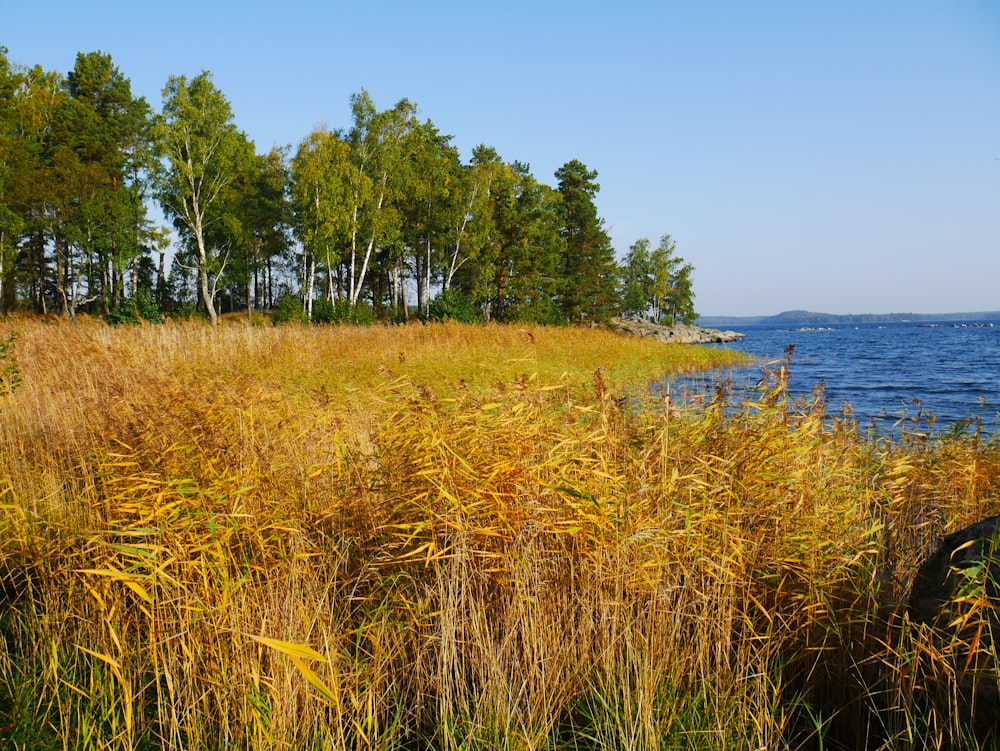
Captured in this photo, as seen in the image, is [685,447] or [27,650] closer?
[27,650]

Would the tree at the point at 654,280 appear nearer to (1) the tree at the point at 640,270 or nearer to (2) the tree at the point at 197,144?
(1) the tree at the point at 640,270

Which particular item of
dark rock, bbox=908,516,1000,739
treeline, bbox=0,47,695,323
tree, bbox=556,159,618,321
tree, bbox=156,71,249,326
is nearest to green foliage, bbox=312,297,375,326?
treeline, bbox=0,47,695,323

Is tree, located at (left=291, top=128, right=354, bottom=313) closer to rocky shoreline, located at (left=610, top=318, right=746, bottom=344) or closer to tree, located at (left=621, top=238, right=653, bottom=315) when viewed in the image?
rocky shoreline, located at (left=610, top=318, right=746, bottom=344)

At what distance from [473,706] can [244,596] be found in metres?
1.08

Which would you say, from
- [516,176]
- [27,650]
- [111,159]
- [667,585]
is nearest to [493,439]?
[667,585]

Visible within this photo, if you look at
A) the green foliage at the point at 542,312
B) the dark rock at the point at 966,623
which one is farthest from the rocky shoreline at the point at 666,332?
the dark rock at the point at 966,623

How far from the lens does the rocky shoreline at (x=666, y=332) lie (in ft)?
142

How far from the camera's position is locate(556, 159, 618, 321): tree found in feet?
125

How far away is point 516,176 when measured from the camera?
38.7 metres

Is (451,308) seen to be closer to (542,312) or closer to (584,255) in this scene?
(542,312)

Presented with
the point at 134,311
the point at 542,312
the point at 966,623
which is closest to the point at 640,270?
the point at 542,312

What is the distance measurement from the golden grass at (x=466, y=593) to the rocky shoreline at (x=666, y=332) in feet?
120

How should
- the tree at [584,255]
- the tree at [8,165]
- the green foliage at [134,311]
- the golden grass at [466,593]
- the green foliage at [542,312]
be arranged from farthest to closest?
the tree at [584,255], the green foliage at [542,312], the tree at [8,165], the green foliage at [134,311], the golden grass at [466,593]

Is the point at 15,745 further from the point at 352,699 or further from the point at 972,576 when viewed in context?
the point at 972,576
